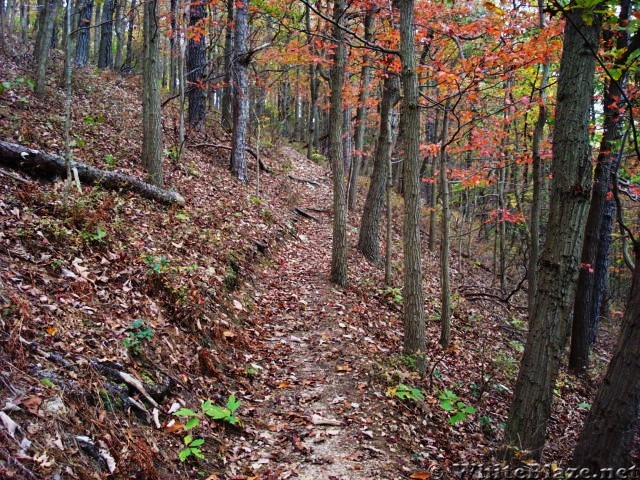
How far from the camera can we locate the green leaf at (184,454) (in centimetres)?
361

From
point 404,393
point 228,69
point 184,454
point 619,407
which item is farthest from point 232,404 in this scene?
point 228,69

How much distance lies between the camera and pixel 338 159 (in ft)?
27.7

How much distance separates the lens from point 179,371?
15.5 ft

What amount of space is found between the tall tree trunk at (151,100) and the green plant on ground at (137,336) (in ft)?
15.9

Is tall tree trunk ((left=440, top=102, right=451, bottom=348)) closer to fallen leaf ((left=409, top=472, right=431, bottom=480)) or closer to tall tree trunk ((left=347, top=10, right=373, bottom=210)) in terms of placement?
tall tree trunk ((left=347, top=10, right=373, bottom=210))

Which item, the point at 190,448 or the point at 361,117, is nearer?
the point at 190,448

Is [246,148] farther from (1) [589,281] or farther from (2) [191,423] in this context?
(2) [191,423]

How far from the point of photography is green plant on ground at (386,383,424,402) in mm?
5332

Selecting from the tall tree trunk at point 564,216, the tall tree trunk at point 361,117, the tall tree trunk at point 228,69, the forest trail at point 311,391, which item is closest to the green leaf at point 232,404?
the forest trail at point 311,391

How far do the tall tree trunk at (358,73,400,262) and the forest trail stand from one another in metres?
2.74

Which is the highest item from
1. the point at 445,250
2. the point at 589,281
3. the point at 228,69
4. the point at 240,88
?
the point at 228,69

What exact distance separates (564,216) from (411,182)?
99.3 inches

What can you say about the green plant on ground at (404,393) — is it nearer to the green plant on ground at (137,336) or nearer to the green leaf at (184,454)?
the green leaf at (184,454)

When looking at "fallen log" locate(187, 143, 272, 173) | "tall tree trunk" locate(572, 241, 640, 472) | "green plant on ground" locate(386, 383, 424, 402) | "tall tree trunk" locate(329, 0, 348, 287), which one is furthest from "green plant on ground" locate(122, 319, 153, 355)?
"fallen log" locate(187, 143, 272, 173)
